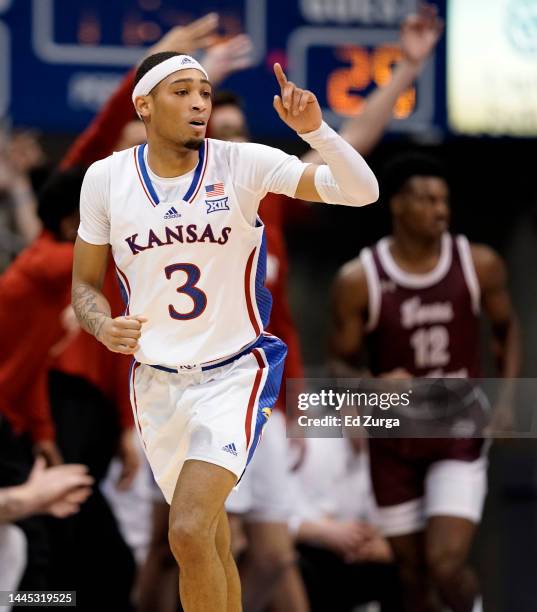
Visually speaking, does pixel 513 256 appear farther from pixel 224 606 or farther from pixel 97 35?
pixel 224 606

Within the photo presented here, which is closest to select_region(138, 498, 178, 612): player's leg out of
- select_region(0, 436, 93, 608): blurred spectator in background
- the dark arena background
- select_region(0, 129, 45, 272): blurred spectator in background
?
the dark arena background

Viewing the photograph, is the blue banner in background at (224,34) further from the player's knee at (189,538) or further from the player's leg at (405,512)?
the player's knee at (189,538)

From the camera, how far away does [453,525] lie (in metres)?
6.73

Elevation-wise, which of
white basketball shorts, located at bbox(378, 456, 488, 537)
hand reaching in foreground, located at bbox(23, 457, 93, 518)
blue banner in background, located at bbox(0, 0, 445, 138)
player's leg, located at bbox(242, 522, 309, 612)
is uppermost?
blue banner in background, located at bbox(0, 0, 445, 138)

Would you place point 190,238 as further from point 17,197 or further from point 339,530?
point 17,197

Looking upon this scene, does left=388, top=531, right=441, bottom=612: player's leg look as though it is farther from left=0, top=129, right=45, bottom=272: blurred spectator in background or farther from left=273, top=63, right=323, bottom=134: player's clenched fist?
left=0, top=129, right=45, bottom=272: blurred spectator in background

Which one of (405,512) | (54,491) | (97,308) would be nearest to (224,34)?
(405,512)

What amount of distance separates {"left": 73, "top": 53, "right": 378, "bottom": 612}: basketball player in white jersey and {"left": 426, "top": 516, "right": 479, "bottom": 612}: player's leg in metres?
2.12

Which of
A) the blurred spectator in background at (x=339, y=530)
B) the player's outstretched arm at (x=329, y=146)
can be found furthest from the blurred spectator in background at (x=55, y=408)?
the player's outstretched arm at (x=329, y=146)

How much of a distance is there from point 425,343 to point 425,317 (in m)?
0.13

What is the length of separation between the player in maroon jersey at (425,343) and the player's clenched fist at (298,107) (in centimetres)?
249

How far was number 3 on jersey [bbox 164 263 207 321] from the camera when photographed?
15.2 ft

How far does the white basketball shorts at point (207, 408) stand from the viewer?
180 inches

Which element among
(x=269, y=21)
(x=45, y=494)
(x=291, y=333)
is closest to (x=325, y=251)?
(x=269, y=21)
